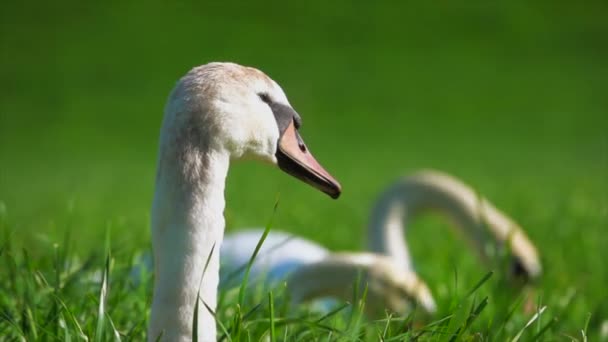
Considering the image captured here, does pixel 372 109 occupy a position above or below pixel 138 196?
below

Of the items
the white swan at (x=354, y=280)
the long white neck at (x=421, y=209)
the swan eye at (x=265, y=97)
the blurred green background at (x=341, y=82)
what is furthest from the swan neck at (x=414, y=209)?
the blurred green background at (x=341, y=82)

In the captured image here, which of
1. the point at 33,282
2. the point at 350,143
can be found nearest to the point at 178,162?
the point at 33,282

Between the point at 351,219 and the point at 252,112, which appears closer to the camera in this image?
the point at 252,112

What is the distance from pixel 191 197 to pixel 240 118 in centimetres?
18

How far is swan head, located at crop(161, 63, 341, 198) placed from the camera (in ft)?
5.75

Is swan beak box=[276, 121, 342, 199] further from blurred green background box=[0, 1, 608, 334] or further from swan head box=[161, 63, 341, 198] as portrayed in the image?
blurred green background box=[0, 1, 608, 334]

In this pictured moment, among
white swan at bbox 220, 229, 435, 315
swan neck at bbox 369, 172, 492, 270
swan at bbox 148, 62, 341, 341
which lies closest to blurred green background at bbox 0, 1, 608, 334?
swan neck at bbox 369, 172, 492, 270

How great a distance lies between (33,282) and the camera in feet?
7.93

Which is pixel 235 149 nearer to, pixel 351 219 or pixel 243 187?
pixel 351 219

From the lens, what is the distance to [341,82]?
925 inches

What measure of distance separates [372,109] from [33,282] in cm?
1980

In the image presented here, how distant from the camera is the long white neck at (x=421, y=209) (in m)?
4.79

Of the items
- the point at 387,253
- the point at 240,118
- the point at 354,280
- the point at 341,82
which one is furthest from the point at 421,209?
the point at 341,82

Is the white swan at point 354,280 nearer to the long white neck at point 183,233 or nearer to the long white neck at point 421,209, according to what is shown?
the long white neck at point 421,209
